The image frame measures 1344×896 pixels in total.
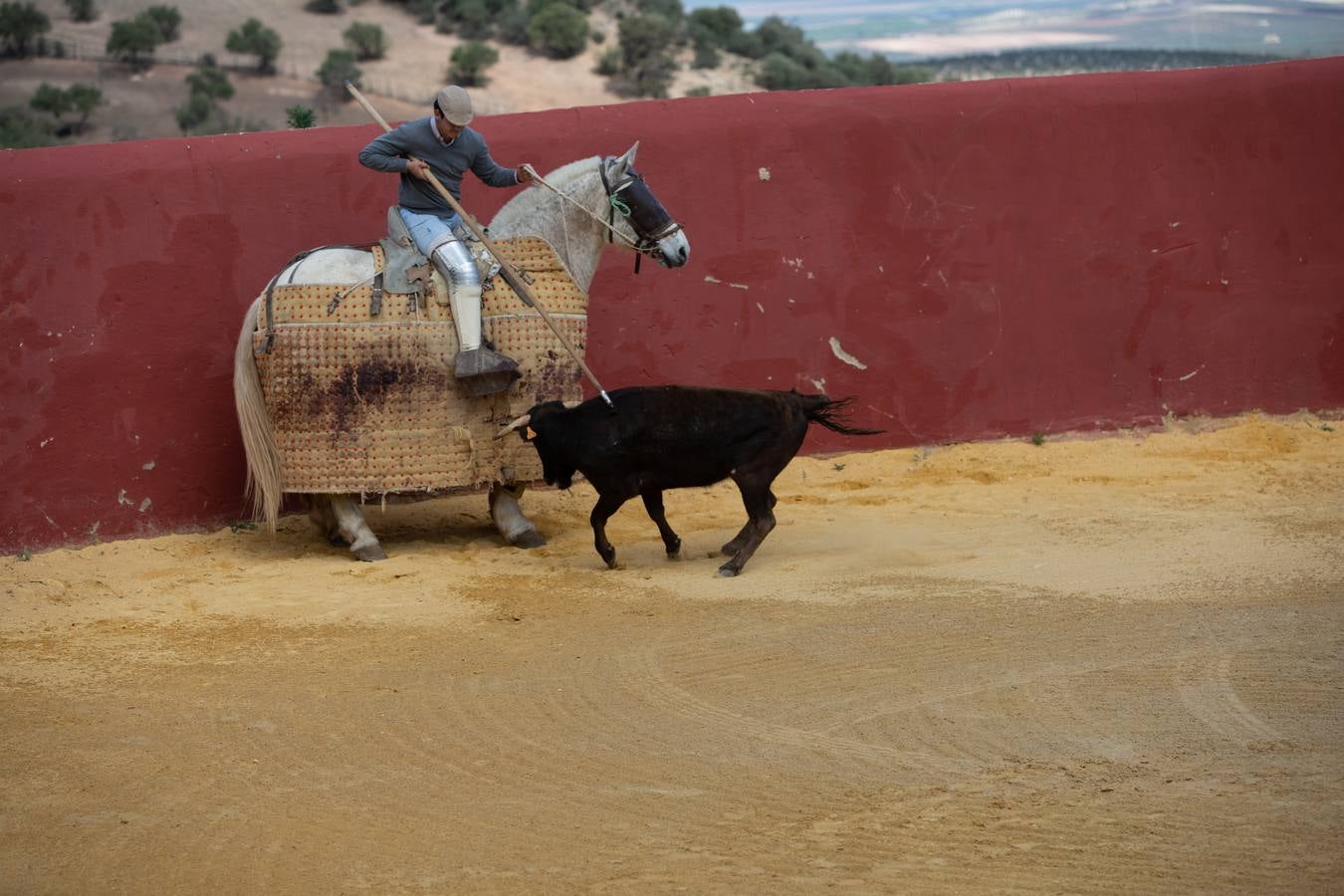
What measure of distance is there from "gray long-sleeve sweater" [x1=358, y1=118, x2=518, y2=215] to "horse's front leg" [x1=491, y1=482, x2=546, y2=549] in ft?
5.34

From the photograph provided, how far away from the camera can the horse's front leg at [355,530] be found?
8828 mm

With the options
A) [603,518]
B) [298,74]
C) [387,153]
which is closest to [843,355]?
[603,518]

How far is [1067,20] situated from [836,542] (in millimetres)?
68720

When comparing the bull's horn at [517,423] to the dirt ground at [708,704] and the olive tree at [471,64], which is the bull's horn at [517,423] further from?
the olive tree at [471,64]

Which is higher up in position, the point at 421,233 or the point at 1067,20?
the point at 421,233

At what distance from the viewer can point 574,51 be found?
134ft

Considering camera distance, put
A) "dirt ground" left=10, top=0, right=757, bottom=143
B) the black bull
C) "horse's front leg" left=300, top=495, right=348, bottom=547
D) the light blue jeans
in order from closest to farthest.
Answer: the black bull, the light blue jeans, "horse's front leg" left=300, top=495, right=348, bottom=547, "dirt ground" left=10, top=0, right=757, bottom=143

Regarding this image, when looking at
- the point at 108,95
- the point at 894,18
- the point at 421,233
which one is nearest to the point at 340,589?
the point at 421,233

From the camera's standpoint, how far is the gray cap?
329 inches

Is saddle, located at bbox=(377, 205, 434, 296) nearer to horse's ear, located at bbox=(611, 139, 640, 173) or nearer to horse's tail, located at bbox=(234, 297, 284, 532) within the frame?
horse's tail, located at bbox=(234, 297, 284, 532)

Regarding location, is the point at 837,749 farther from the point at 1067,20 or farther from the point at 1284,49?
the point at 1067,20

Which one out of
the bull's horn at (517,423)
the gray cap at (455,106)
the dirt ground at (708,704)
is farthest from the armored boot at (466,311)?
the dirt ground at (708,704)

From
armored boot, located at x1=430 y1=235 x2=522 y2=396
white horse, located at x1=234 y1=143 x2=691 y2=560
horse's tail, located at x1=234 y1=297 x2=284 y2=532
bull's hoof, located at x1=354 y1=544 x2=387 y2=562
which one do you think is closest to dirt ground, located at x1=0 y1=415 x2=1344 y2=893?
bull's hoof, located at x1=354 y1=544 x2=387 y2=562

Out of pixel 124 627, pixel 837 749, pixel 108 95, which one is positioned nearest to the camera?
pixel 837 749
